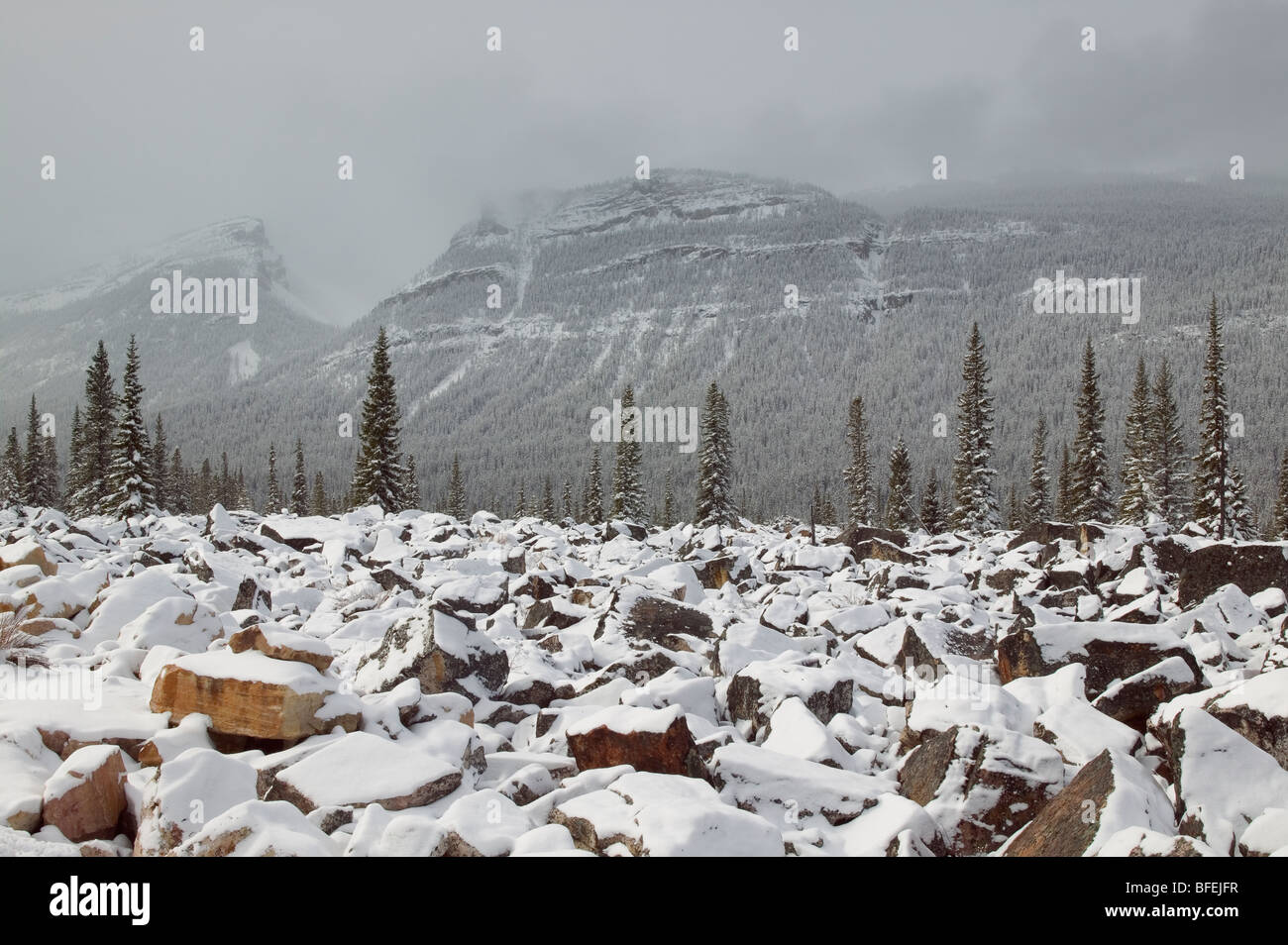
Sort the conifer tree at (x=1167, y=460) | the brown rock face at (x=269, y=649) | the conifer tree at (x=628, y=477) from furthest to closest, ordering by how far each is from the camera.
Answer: the conifer tree at (x=628, y=477)
the conifer tree at (x=1167, y=460)
the brown rock face at (x=269, y=649)

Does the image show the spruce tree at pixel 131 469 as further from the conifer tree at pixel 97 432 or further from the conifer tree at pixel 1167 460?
the conifer tree at pixel 1167 460

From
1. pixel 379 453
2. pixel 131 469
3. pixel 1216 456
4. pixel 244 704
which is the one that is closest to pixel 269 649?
pixel 244 704

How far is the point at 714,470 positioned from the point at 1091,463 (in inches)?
1118

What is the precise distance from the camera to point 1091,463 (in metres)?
57.6

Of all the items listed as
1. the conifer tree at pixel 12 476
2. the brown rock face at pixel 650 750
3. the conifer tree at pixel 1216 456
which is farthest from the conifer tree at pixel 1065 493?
the conifer tree at pixel 12 476

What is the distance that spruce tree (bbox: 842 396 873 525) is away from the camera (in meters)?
78.7

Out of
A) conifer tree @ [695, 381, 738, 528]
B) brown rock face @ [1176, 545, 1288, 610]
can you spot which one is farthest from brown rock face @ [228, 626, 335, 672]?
conifer tree @ [695, 381, 738, 528]

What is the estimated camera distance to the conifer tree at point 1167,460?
5972cm

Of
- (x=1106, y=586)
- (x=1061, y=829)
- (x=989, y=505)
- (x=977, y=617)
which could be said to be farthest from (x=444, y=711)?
(x=989, y=505)

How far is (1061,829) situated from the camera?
590 centimetres

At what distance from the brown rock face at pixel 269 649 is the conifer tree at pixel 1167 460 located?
64611 mm

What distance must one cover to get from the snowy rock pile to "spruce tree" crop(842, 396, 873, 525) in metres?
63.7

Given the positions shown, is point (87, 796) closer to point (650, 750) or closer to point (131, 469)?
point (650, 750)

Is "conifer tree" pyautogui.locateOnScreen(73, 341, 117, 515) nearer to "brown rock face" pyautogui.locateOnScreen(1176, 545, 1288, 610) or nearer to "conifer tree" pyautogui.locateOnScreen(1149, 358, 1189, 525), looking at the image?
"brown rock face" pyautogui.locateOnScreen(1176, 545, 1288, 610)
